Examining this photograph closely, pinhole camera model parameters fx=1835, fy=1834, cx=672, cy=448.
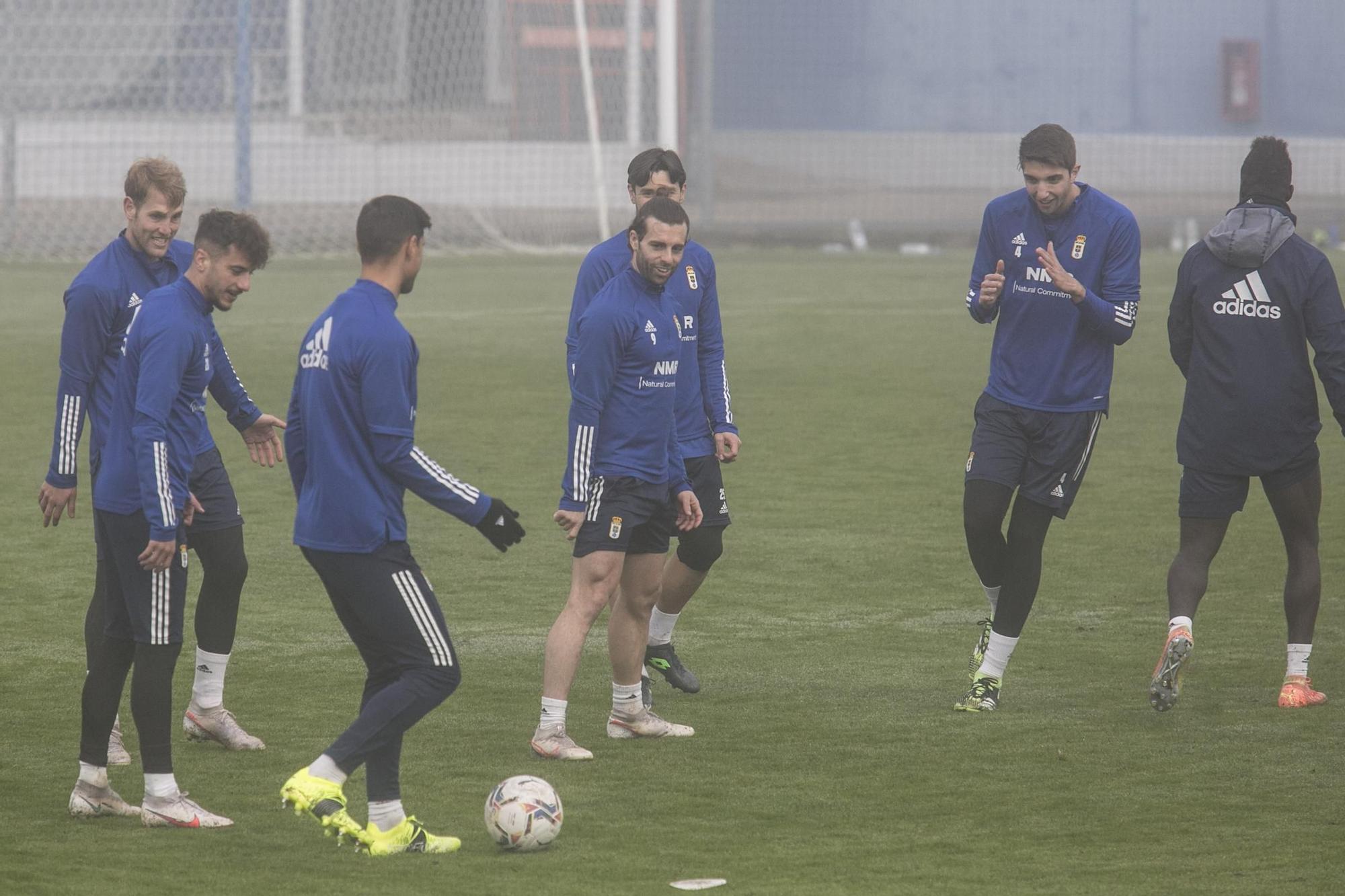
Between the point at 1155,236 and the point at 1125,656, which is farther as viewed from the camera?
the point at 1155,236

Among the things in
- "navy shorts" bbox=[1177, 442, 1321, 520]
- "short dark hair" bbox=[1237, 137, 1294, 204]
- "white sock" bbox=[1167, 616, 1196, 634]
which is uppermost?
"short dark hair" bbox=[1237, 137, 1294, 204]

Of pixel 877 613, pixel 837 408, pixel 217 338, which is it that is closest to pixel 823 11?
pixel 837 408

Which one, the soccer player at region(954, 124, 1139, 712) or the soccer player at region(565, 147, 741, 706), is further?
the soccer player at region(954, 124, 1139, 712)

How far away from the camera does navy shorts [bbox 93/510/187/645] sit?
17.4 ft

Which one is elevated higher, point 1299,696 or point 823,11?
point 823,11

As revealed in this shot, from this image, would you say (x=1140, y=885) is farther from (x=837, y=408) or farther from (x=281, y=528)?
(x=837, y=408)

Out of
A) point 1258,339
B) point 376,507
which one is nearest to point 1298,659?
point 1258,339

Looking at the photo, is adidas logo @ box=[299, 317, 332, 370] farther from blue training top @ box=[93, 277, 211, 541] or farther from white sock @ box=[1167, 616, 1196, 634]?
white sock @ box=[1167, 616, 1196, 634]

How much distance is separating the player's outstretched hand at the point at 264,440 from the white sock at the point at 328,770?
1567mm

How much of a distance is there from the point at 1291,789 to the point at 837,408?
967 centimetres

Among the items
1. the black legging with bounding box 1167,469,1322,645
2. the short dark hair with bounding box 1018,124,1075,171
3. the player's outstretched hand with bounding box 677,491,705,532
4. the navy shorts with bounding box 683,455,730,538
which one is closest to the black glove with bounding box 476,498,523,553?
the player's outstretched hand with bounding box 677,491,705,532

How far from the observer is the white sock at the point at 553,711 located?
239 inches

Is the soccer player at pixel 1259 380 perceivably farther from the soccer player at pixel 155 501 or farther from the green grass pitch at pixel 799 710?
the soccer player at pixel 155 501

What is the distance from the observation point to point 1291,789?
5.66m
